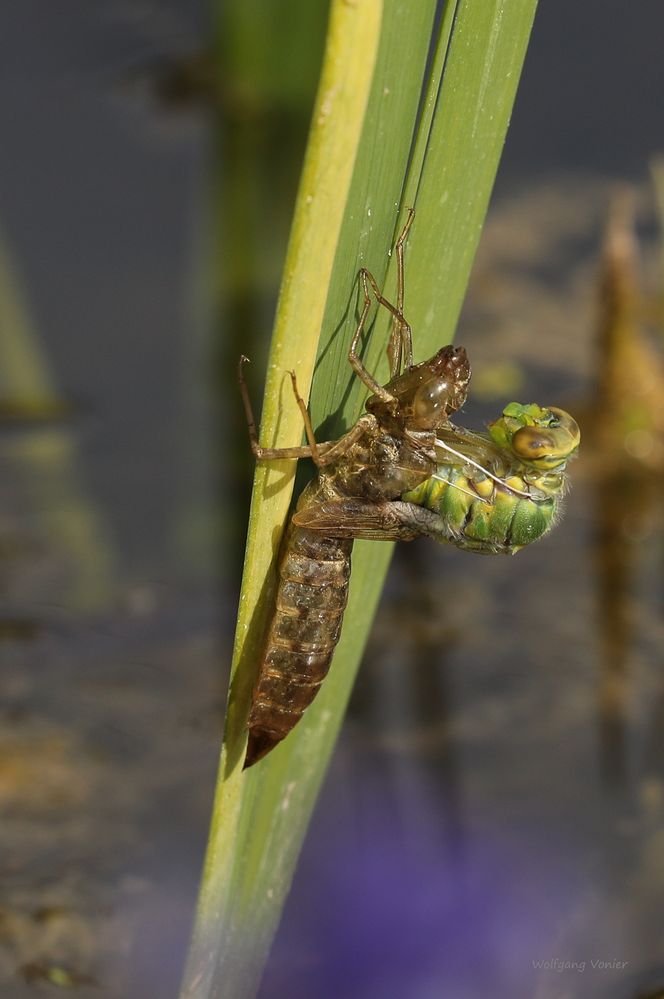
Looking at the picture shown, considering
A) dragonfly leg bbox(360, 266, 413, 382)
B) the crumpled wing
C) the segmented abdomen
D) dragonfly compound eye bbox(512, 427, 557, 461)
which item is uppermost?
dragonfly leg bbox(360, 266, 413, 382)

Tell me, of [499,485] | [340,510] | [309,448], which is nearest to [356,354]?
[309,448]

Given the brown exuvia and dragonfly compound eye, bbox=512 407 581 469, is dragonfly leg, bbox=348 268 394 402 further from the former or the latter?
dragonfly compound eye, bbox=512 407 581 469

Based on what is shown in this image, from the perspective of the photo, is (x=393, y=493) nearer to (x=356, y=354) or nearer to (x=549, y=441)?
(x=549, y=441)

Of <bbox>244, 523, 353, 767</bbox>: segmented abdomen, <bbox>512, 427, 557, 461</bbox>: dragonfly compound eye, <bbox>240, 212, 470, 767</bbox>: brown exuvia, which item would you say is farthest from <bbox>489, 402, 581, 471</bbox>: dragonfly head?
<bbox>244, 523, 353, 767</bbox>: segmented abdomen

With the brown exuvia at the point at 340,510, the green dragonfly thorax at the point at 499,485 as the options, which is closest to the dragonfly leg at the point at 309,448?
the brown exuvia at the point at 340,510

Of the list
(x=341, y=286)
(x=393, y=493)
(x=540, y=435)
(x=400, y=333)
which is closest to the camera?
(x=341, y=286)

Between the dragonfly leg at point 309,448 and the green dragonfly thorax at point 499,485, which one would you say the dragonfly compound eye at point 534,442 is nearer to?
the green dragonfly thorax at point 499,485
